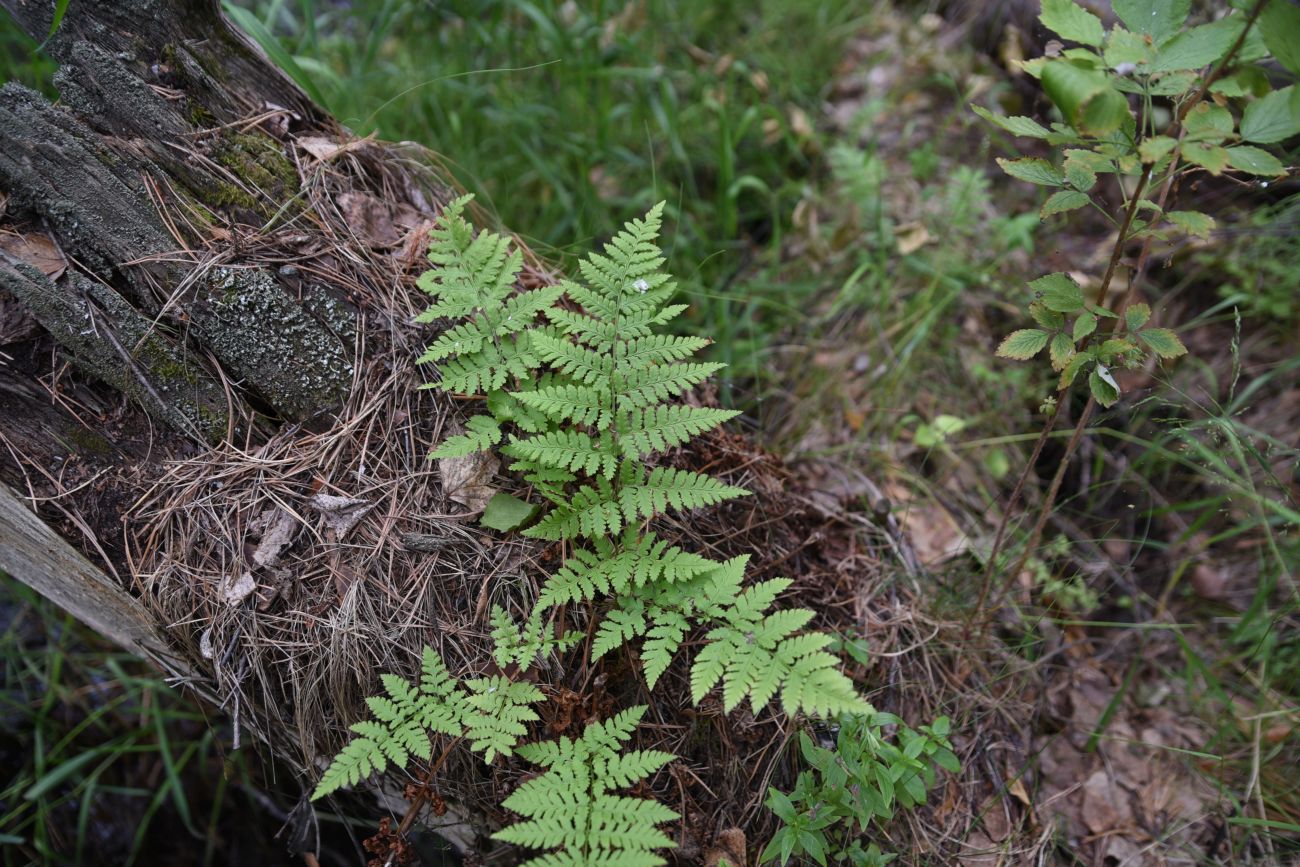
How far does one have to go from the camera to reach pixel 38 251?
2.05 m

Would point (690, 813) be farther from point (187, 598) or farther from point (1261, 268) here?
point (1261, 268)

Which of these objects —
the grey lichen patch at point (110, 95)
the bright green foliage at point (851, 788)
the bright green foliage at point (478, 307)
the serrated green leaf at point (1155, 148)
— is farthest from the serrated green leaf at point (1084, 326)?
the grey lichen patch at point (110, 95)

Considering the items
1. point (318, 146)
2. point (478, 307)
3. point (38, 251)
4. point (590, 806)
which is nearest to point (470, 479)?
point (478, 307)

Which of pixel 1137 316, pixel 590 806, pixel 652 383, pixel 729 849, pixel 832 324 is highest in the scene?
pixel 652 383

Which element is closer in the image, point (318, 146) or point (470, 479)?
point (470, 479)

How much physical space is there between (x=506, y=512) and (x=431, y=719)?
0.52 metres

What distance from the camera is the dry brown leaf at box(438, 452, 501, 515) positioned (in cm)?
215

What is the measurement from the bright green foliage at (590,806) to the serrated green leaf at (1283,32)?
6.14ft

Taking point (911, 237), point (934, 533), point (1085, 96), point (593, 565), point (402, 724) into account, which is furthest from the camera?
point (911, 237)

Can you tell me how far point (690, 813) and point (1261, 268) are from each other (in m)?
3.15

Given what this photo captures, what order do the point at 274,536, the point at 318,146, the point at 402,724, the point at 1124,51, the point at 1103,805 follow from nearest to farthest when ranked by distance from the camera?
the point at 1124,51, the point at 402,724, the point at 274,536, the point at 318,146, the point at 1103,805

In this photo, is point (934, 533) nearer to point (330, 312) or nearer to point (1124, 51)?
point (1124, 51)

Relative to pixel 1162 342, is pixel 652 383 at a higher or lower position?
higher

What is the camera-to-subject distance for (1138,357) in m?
2.01
